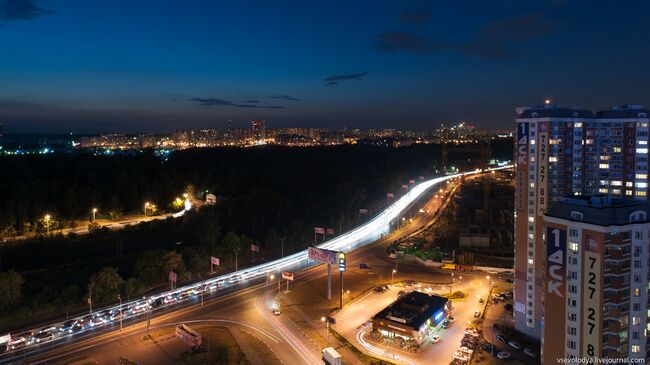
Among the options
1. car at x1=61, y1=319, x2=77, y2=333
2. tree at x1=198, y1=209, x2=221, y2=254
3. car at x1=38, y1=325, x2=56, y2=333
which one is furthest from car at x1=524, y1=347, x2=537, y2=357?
car at x1=38, y1=325, x2=56, y2=333

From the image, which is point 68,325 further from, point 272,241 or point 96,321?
point 272,241

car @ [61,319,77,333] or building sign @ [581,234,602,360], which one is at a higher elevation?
building sign @ [581,234,602,360]

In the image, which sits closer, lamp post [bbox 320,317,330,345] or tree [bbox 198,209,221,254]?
lamp post [bbox 320,317,330,345]

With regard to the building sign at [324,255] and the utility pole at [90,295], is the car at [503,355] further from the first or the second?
the utility pole at [90,295]

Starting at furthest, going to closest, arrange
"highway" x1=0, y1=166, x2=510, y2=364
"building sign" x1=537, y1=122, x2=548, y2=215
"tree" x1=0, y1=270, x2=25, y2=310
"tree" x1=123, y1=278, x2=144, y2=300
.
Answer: "tree" x1=123, y1=278, x2=144, y2=300
"tree" x1=0, y1=270, x2=25, y2=310
"building sign" x1=537, y1=122, x2=548, y2=215
"highway" x1=0, y1=166, x2=510, y2=364

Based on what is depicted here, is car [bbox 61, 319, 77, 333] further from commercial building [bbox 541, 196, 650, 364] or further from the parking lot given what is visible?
commercial building [bbox 541, 196, 650, 364]

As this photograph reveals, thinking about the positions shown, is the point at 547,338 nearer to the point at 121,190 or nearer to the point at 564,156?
the point at 564,156

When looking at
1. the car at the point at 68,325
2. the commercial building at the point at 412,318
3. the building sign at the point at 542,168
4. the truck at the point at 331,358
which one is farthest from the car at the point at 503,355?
the car at the point at 68,325
